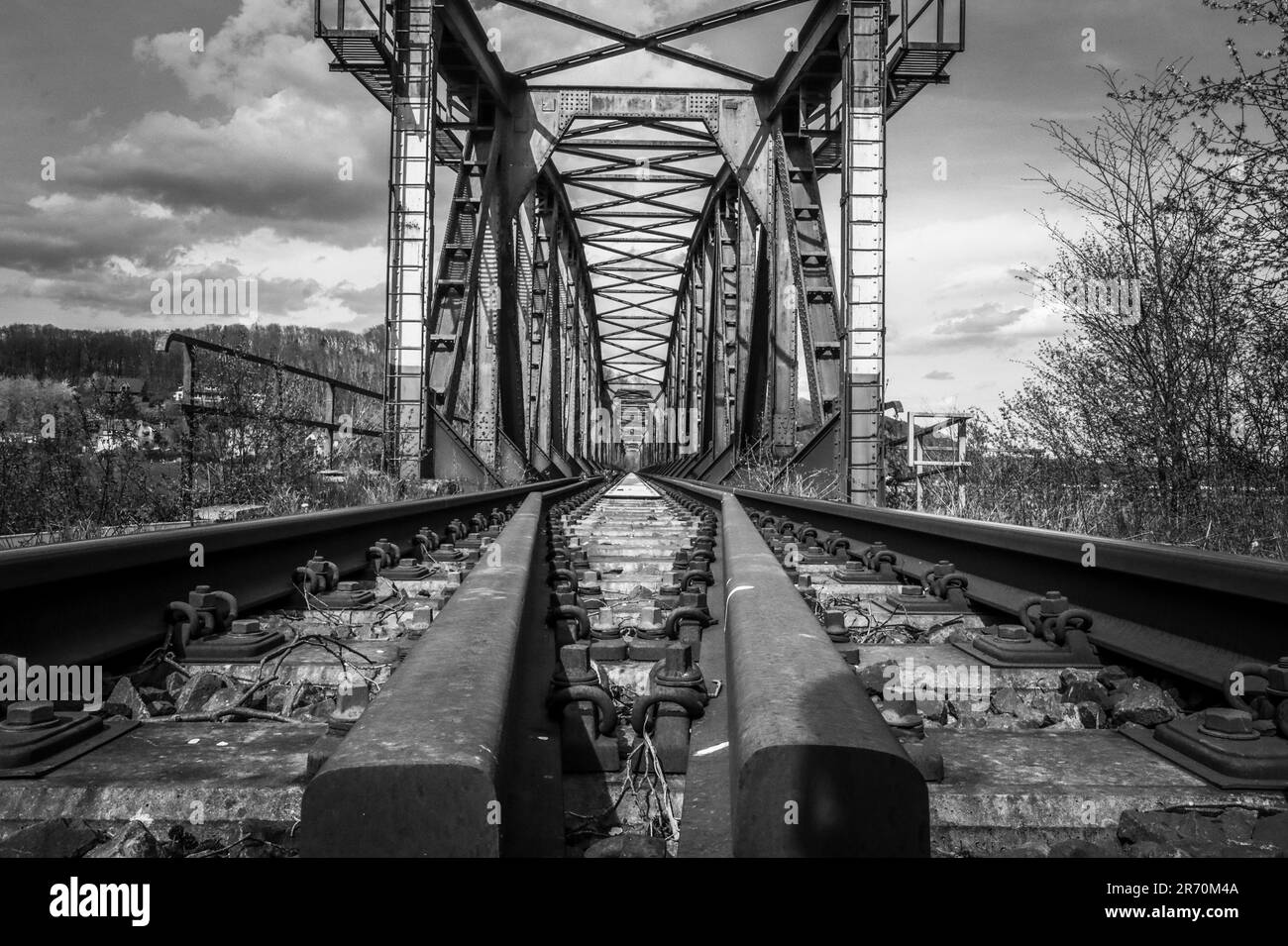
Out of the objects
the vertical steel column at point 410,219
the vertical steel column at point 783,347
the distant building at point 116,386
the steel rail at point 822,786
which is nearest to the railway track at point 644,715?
the steel rail at point 822,786

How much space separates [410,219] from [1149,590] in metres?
10.6

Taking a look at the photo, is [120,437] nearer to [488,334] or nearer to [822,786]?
[822,786]

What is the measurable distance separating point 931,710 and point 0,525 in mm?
6424

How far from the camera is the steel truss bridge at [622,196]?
1028cm

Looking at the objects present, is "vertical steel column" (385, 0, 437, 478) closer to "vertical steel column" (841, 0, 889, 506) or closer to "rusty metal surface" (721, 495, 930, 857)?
"vertical steel column" (841, 0, 889, 506)

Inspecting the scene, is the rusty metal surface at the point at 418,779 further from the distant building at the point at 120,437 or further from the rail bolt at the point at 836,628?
the distant building at the point at 120,437

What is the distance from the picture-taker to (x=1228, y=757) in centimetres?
156

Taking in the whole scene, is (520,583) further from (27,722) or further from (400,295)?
(400,295)

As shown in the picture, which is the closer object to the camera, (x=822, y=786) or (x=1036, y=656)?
(x=822, y=786)

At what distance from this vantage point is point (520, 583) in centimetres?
236

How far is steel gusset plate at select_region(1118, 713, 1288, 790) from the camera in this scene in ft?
5.02

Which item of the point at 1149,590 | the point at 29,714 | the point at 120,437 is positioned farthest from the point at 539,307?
the point at 29,714

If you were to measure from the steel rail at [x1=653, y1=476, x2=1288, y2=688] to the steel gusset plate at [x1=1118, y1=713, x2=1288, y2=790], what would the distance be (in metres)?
0.43

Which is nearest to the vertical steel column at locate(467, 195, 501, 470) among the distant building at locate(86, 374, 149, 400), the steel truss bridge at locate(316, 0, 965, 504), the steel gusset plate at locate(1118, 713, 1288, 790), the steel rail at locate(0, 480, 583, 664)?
the steel truss bridge at locate(316, 0, 965, 504)
